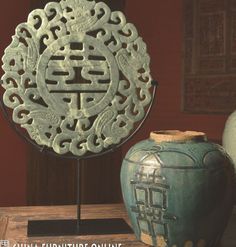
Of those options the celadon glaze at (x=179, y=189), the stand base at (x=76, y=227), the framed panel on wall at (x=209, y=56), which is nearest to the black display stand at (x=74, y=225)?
the stand base at (x=76, y=227)

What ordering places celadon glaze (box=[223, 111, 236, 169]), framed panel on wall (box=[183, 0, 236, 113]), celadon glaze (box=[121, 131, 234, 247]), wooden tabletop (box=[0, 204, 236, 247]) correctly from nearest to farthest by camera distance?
celadon glaze (box=[121, 131, 234, 247]) < wooden tabletop (box=[0, 204, 236, 247]) < celadon glaze (box=[223, 111, 236, 169]) < framed panel on wall (box=[183, 0, 236, 113])

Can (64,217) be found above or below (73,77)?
below

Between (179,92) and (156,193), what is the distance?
1374 millimetres

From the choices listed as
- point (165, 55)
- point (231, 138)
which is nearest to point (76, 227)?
point (231, 138)

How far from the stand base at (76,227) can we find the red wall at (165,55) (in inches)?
44.8

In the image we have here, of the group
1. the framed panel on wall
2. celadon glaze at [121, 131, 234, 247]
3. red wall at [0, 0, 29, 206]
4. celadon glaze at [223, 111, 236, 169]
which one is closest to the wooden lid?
celadon glaze at [121, 131, 234, 247]

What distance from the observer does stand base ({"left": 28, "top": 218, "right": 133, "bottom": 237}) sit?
1.17 m

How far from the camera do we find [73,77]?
47.2 inches

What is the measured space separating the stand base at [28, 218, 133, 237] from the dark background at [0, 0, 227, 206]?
3.69 feet

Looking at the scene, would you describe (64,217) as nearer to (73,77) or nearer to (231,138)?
(73,77)

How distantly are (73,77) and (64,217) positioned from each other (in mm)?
324

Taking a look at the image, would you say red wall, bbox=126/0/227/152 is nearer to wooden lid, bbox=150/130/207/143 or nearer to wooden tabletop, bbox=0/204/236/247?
wooden tabletop, bbox=0/204/236/247

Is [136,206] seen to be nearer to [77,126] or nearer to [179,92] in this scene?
[77,126]

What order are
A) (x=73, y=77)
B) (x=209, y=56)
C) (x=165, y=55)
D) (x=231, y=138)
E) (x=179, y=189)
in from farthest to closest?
(x=165, y=55) → (x=209, y=56) → (x=231, y=138) → (x=73, y=77) → (x=179, y=189)
